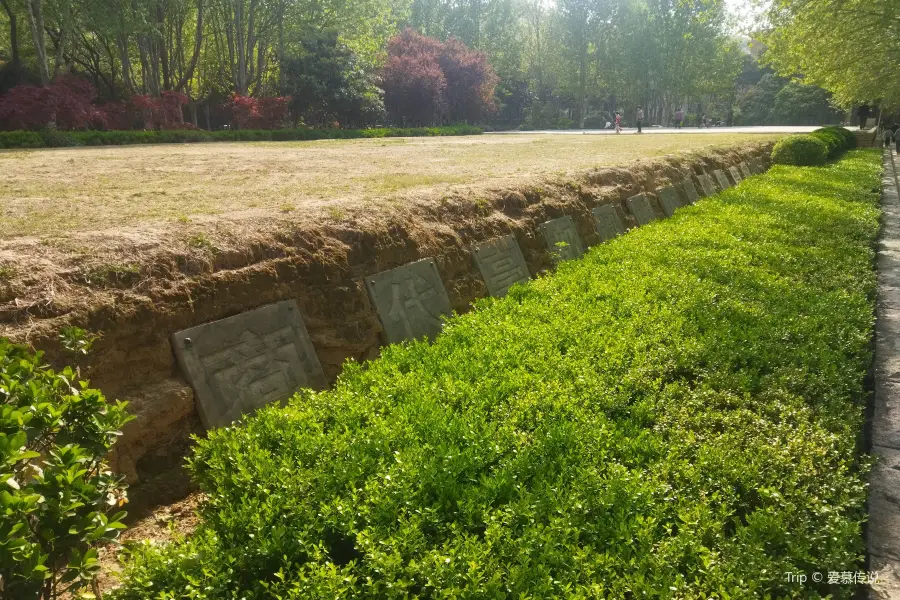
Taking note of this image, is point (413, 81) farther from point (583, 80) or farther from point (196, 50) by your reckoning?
point (583, 80)

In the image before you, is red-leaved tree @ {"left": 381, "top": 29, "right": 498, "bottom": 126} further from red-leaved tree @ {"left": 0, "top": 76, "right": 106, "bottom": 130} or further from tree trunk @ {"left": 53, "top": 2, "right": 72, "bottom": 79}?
red-leaved tree @ {"left": 0, "top": 76, "right": 106, "bottom": 130}

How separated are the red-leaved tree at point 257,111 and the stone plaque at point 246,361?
2108 cm

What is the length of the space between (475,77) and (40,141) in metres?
24.9

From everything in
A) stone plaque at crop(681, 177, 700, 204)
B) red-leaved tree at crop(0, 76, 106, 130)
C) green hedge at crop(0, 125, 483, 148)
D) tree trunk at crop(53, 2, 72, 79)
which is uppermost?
tree trunk at crop(53, 2, 72, 79)

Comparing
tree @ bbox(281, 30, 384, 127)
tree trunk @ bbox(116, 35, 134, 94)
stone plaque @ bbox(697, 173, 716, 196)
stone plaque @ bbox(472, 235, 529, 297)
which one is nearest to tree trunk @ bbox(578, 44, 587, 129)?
tree @ bbox(281, 30, 384, 127)

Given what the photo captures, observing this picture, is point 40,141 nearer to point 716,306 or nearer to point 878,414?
point 716,306

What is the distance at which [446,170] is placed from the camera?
7.47m

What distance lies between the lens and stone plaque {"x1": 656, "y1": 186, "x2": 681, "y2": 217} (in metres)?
8.02

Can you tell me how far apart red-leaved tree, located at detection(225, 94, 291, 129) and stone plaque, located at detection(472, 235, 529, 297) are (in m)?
19.7

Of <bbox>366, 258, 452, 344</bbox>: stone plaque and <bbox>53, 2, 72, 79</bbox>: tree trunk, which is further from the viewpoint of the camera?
<bbox>53, 2, 72, 79</bbox>: tree trunk

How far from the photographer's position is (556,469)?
2.19 meters

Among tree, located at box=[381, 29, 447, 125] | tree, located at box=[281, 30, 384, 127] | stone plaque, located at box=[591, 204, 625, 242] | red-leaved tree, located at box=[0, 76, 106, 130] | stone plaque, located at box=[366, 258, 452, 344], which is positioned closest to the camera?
stone plaque, located at box=[366, 258, 452, 344]

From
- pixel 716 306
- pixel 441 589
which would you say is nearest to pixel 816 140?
pixel 716 306

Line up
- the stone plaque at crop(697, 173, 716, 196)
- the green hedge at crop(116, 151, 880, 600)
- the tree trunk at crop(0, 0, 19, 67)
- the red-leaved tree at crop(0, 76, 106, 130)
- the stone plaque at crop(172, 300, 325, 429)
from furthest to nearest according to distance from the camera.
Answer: the tree trunk at crop(0, 0, 19, 67)
the red-leaved tree at crop(0, 76, 106, 130)
the stone plaque at crop(697, 173, 716, 196)
the stone plaque at crop(172, 300, 325, 429)
the green hedge at crop(116, 151, 880, 600)
